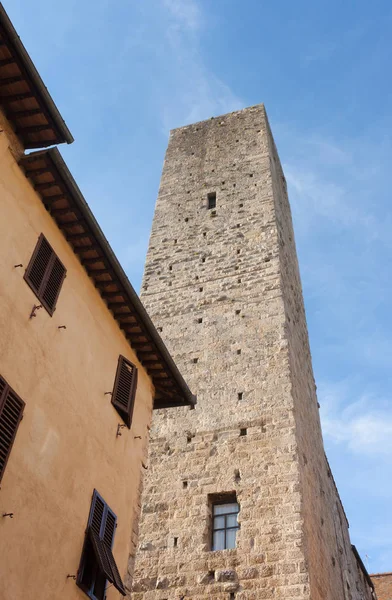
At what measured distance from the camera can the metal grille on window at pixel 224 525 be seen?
1003 centimetres

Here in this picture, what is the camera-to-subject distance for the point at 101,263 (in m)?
7.88

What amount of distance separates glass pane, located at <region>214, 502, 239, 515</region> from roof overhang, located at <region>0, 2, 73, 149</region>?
20.6 feet

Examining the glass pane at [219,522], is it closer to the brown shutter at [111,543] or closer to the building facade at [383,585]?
the brown shutter at [111,543]

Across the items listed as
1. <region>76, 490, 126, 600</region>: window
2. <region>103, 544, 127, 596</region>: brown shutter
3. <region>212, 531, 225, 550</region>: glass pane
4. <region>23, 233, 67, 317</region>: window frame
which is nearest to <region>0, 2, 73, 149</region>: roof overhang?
<region>23, 233, 67, 317</region>: window frame

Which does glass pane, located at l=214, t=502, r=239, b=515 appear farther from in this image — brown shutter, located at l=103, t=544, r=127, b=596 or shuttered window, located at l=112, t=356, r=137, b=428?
brown shutter, located at l=103, t=544, r=127, b=596

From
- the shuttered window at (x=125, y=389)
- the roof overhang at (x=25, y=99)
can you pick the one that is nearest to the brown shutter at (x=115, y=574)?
the shuttered window at (x=125, y=389)

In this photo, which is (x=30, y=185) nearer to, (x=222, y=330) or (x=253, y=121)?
(x=222, y=330)

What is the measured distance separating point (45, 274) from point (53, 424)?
4.99ft

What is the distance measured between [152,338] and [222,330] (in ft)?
14.7

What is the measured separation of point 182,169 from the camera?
60.3 ft

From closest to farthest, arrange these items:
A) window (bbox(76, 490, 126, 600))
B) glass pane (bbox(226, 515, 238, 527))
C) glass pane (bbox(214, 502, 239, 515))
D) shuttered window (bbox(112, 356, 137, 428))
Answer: window (bbox(76, 490, 126, 600)) → shuttered window (bbox(112, 356, 137, 428)) → glass pane (bbox(226, 515, 238, 527)) → glass pane (bbox(214, 502, 239, 515))

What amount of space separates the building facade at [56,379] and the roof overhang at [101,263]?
2 cm

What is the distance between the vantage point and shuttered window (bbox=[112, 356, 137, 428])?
25.8 ft

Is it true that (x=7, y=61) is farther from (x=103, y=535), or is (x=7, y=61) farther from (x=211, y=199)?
(x=211, y=199)
